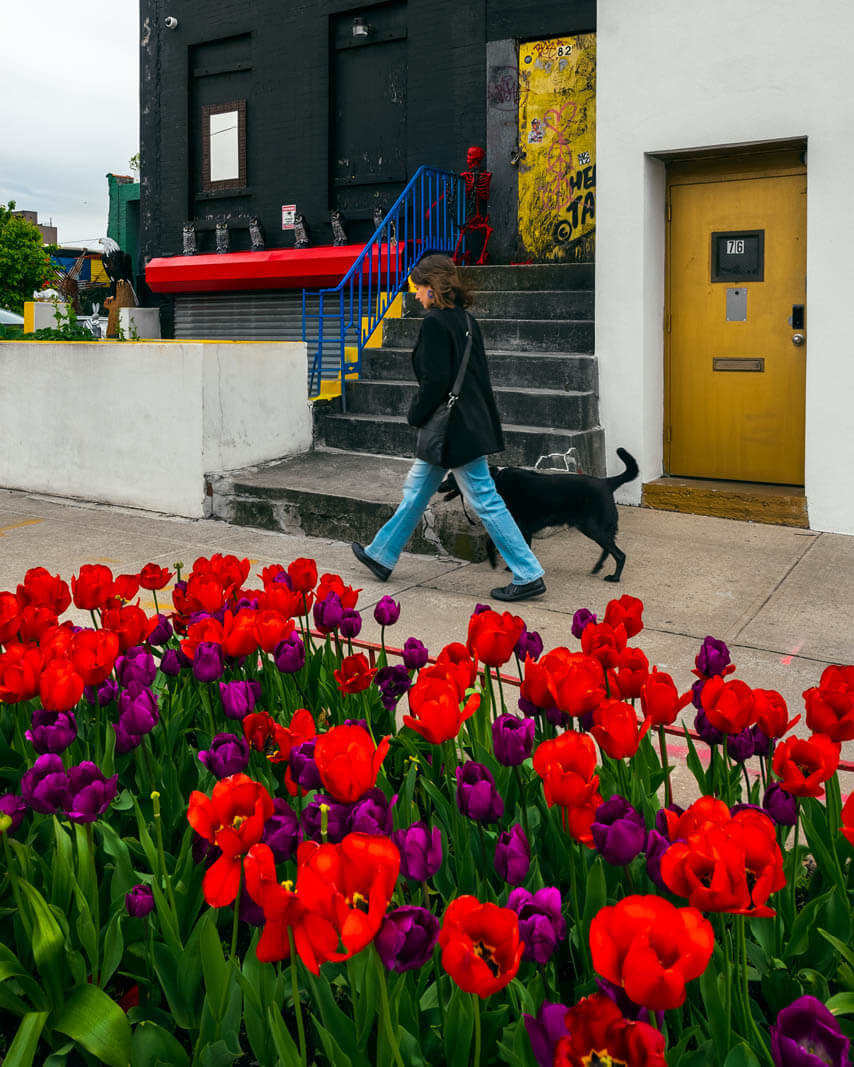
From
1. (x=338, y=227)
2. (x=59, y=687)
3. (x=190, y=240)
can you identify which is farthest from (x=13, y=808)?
(x=190, y=240)

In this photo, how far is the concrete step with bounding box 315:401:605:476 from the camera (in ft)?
26.7

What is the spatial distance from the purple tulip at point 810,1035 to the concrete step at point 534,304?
871cm

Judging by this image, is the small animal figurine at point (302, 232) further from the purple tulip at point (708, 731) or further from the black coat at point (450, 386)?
the purple tulip at point (708, 731)

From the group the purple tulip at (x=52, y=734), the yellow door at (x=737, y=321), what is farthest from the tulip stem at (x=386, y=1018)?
the yellow door at (x=737, y=321)

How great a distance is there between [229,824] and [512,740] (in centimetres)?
53

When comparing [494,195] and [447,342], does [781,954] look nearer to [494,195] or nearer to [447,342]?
[447,342]

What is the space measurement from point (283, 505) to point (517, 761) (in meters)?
6.02

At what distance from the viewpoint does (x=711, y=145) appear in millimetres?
7887

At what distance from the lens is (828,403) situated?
764cm

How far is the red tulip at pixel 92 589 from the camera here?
105 inches

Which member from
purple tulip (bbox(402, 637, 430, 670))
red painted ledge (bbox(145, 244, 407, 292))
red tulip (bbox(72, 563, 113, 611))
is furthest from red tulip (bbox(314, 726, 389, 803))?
red painted ledge (bbox(145, 244, 407, 292))

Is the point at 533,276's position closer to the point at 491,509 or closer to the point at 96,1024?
the point at 491,509

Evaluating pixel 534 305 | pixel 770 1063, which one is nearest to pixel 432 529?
pixel 534 305

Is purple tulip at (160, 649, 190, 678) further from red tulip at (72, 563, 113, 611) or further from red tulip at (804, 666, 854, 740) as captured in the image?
red tulip at (804, 666, 854, 740)
